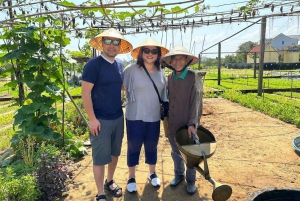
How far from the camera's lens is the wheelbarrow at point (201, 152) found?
191 centimetres

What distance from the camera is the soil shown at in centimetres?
271

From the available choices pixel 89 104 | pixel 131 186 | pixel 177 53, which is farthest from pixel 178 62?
pixel 131 186

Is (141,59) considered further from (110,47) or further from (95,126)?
(95,126)

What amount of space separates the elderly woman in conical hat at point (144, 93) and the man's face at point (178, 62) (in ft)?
0.51

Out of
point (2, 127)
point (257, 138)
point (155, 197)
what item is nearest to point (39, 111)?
point (155, 197)

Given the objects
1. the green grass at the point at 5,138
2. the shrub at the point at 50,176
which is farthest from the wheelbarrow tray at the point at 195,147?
the green grass at the point at 5,138

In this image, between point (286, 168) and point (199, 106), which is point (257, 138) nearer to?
point (286, 168)

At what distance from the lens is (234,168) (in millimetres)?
3314

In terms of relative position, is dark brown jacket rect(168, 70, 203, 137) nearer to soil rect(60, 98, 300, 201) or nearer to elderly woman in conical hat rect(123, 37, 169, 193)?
elderly woman in conical hat rect(123, 37, 169, 193)

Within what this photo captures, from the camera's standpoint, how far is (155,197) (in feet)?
8.66

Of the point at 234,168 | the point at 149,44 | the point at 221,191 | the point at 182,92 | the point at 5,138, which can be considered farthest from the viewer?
the point at 5,138

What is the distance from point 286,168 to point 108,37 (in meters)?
2.85

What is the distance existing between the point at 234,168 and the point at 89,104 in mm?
2198

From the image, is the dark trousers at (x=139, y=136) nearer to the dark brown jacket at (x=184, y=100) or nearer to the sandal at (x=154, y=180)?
the dark brown jacket at (x=184, y=100)
